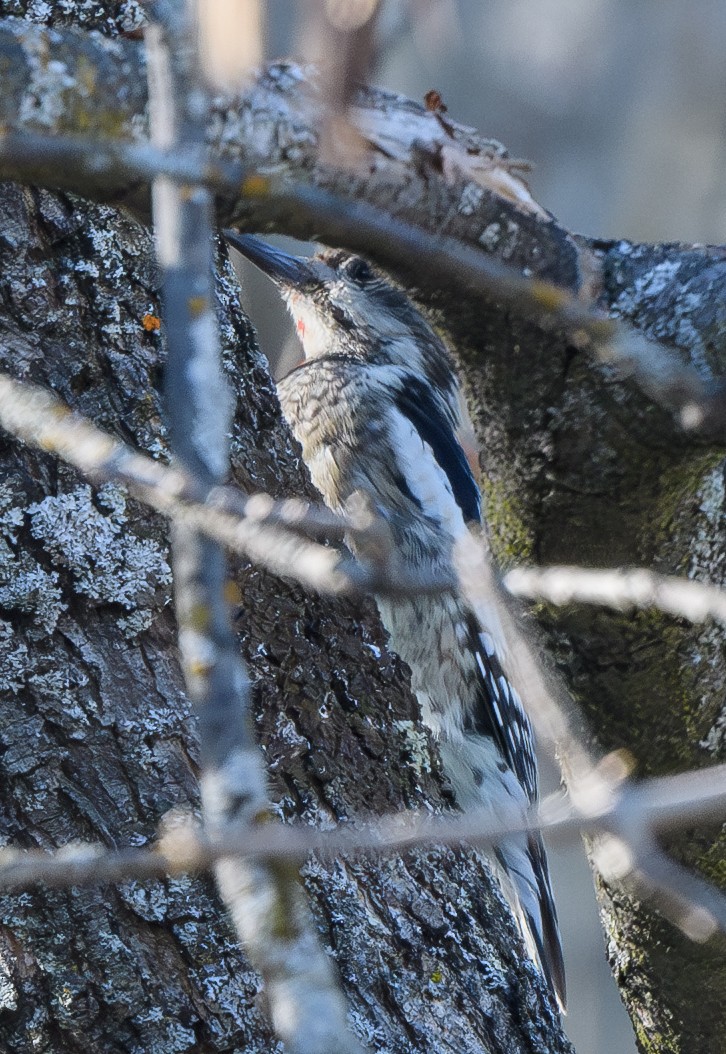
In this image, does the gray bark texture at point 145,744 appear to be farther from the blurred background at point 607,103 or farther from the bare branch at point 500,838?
the blurred background at point 607,103

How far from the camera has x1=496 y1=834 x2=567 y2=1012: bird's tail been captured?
2561mm

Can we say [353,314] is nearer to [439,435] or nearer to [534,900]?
[439,435]

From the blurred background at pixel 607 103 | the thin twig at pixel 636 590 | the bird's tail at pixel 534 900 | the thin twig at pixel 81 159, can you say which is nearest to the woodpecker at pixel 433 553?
the bird's tail at pixel 534 900

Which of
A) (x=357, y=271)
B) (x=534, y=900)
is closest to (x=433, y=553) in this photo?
(x=534, y=900)

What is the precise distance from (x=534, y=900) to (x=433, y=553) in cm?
81

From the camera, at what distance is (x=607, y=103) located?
25.2ft

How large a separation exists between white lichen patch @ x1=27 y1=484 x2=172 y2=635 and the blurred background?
238 inches

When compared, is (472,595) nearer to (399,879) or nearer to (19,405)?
(19,405)

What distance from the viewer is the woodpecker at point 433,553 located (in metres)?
2.75

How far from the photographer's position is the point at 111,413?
5.01 feet

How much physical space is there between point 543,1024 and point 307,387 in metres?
1.83

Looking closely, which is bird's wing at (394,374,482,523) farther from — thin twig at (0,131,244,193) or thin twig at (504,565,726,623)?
thin twig at (0,131,244,193)

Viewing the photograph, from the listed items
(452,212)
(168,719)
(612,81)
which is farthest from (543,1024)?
(612,81)

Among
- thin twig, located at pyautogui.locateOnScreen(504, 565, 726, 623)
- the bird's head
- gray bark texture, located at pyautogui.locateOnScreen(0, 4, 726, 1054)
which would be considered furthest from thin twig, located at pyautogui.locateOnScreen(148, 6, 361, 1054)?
the bird's head
